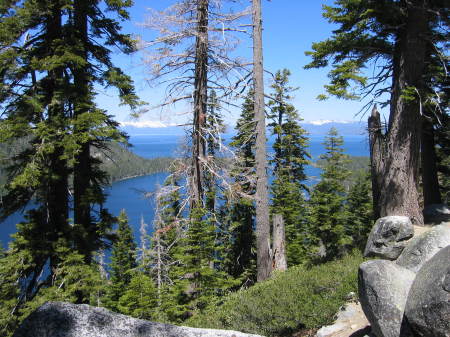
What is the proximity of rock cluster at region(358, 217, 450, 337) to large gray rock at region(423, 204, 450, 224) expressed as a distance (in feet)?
14.6

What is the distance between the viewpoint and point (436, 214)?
10352 millimetres

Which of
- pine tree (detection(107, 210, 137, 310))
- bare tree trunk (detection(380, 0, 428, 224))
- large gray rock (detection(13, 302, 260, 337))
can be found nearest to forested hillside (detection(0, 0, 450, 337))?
bare tree trunk (detection(380, 0, 428, 224))

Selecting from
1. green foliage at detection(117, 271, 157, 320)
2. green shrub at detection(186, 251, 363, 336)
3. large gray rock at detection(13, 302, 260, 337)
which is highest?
large gray rock at detection(13, 302, 260, 337)

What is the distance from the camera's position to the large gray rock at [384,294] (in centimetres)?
445

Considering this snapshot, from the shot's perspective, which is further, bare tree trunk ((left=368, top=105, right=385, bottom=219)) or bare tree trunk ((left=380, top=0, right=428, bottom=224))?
bare tree trunk ((left=368, top=105, right=385, bottom=219))

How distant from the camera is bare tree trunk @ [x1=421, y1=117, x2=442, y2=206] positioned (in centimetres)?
1311

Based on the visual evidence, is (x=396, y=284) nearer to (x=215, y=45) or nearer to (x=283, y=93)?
(x=215, y=45)

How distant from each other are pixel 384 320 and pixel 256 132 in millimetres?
7501

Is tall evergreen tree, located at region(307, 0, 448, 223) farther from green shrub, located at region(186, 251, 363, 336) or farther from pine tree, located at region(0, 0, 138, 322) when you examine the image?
pine tree, located at region(0, 0, 138, 322)

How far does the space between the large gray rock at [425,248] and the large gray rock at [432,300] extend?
1519 mm

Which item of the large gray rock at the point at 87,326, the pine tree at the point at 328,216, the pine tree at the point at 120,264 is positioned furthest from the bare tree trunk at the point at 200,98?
the pine tree at the point at 120,264

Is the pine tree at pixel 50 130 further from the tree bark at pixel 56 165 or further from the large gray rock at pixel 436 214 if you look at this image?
the large gray rock at pixel 436 214

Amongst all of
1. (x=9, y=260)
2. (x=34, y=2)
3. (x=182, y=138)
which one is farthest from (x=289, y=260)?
(x=34, y=2)

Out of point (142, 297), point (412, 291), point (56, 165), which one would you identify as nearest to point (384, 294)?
point (412, 291)
